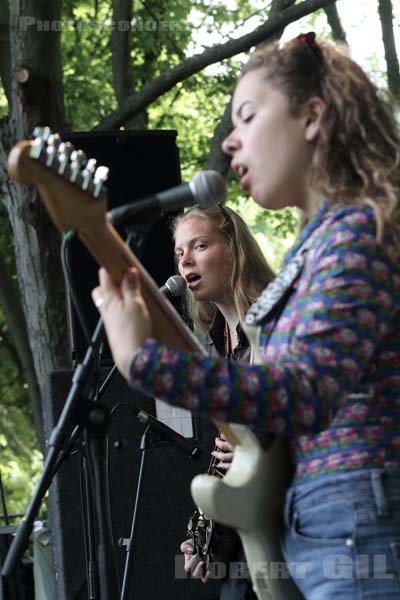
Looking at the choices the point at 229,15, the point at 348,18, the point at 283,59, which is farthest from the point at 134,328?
the point at 229,15

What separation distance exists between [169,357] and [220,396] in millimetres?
102

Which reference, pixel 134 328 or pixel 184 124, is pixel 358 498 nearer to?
pixel 134 328

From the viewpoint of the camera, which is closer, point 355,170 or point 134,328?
point 134,328

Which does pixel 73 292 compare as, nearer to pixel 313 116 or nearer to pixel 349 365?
pixel 313 116

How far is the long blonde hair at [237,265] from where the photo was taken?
3.77m

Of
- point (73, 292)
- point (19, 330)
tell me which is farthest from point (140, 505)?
point (19, 330)

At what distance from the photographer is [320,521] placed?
1808mm

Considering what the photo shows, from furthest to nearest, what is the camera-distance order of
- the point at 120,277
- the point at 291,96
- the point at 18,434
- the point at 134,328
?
the point at 18,434, the point at 291,96, the point at 120,277, the point at 134,328

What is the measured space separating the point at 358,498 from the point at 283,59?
858mm

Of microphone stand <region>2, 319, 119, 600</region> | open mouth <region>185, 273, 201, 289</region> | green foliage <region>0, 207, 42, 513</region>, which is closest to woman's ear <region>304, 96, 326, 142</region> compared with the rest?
microphone stand <region>2, 319, 119, 600</region>

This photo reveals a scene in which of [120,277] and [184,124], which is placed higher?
[184,124]

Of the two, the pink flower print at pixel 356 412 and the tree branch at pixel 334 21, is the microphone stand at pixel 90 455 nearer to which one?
the pink flower print at pixel 356 412

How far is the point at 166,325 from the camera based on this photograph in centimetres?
194

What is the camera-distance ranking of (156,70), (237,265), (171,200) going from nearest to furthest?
(171,200) < (237,265) < (156,70)
